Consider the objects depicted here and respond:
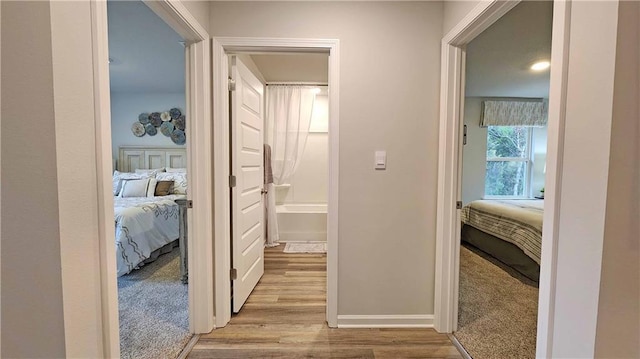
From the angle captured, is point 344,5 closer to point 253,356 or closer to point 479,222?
point 253,356

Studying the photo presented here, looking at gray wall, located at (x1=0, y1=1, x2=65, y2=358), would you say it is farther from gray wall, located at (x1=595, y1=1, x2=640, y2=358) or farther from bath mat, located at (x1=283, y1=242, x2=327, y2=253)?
bath mat, located at (x1=283, y1=242, x2=327, y2=253)

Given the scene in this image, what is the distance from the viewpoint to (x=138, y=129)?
4703 millimetres

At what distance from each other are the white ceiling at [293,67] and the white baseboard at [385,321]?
97.3 inches

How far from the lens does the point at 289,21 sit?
187 cm

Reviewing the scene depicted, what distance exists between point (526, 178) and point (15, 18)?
20.6ft

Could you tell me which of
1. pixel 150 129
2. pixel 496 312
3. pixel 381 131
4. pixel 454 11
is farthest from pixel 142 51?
pixel 496 312

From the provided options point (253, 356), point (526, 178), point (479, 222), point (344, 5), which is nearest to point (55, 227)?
point (253, 356)

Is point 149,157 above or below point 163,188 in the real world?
above

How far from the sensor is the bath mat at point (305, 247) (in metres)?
3.59

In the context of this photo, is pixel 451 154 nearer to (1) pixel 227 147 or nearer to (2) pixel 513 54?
(1) pixel 227 147

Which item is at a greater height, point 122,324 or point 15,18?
point 15,18

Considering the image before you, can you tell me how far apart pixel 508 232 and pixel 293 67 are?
3.17m

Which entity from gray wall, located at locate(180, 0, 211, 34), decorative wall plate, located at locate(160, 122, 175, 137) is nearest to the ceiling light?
gray wall, located at locate(180, 0, 211, 34)

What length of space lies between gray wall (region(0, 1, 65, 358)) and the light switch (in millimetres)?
1619
